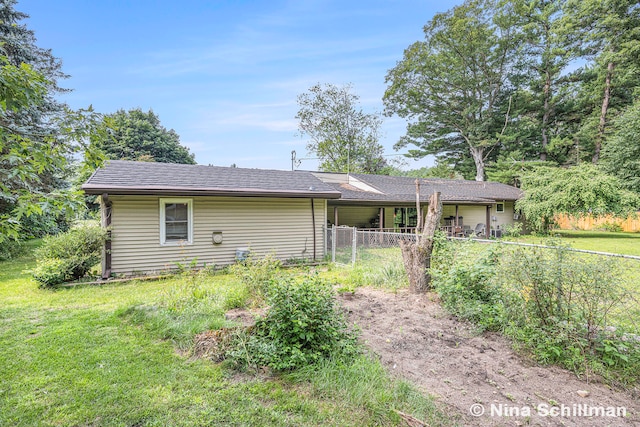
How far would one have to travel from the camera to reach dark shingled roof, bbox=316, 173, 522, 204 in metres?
13.9

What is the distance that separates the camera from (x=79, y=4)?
22.3 feet

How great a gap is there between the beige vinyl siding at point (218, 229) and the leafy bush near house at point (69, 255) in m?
0.41

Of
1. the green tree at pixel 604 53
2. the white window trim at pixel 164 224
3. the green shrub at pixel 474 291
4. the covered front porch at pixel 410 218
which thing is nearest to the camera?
the green shrub at pixel 474 291

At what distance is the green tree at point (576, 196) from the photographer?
14453 mm

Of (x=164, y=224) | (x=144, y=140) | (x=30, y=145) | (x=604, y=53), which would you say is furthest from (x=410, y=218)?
(x=144, y=140)

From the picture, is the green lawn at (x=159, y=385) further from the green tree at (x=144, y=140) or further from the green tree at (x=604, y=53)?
the green tree at (x=604, y=53)

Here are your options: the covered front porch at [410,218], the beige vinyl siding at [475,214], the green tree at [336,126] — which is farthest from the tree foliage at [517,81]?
the covered front porch at [410,218]

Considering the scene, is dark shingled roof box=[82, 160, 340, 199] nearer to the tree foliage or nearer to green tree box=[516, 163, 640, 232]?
green tree box=[516, 163, 640, 232]

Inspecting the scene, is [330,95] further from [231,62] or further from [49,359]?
[49,359]

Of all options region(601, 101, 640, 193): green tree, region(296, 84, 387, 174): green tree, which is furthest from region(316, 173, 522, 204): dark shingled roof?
region(296, 84, 387, 174): green tree

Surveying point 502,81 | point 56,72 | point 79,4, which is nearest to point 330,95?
point 502,81

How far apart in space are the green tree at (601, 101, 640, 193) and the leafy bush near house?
2689 centimetres

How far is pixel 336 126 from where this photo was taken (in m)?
31.0

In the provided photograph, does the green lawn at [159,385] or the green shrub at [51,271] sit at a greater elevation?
the green shrub at [51,271]
